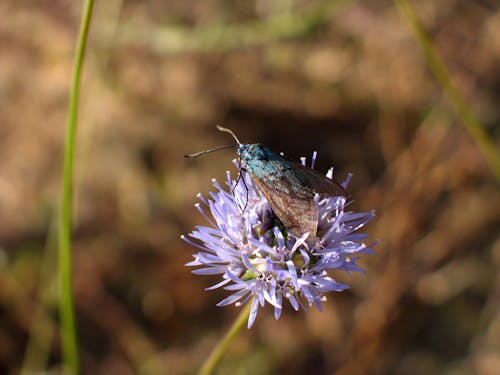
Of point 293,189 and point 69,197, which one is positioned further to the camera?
point 69,197

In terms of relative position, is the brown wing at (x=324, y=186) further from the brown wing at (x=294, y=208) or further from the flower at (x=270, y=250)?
the flower at (x=270, y=250)

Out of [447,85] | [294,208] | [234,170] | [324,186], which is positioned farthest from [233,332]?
[234,170]

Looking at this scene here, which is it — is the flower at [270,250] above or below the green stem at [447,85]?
below

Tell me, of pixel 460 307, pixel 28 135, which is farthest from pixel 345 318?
pixel 28 135

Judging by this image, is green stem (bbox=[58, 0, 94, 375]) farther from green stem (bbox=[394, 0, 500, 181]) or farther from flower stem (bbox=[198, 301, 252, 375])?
green stem (bbox=[394, 0, 500, 181])

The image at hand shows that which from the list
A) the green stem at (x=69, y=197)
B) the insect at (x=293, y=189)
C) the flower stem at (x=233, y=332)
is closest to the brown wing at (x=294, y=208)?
the insect at (x=293, y=189)

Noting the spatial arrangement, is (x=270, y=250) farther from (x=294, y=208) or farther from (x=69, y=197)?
(x=69, y=197)
